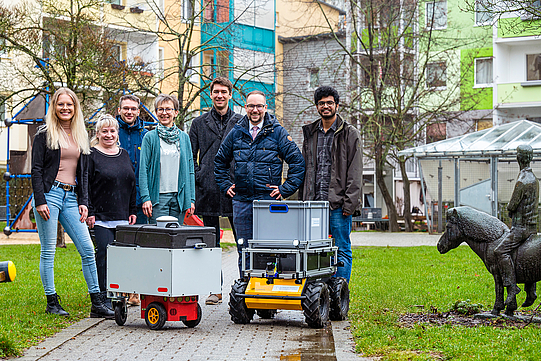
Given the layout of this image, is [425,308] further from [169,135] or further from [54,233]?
[54,233]

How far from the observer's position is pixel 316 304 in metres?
6.57

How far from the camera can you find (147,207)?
7.63 metres

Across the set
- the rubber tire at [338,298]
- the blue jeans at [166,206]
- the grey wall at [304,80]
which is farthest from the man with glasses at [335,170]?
the grey wall at [304,80]

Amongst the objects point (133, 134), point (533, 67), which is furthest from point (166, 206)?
point (533, 67)

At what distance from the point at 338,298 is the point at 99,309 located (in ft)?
7.63

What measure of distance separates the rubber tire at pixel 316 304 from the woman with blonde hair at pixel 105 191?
2.17 meters

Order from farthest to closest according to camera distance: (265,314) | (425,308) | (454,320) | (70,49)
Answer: (70,49), (425,308), (265,314), (454,320)

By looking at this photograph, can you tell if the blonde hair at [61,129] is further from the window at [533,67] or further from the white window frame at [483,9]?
the window at [533,67]

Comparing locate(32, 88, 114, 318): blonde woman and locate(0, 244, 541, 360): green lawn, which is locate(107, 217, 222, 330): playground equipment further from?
locate(0, 244, 541, 360): green lawn

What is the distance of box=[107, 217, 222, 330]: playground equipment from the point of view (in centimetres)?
642

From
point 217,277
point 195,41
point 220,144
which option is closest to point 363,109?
point 195,41

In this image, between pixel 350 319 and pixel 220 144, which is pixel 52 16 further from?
pixel 350 319

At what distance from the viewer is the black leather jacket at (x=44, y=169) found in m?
7.01

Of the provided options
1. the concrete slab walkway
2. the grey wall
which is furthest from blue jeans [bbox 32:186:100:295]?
the grey wall
